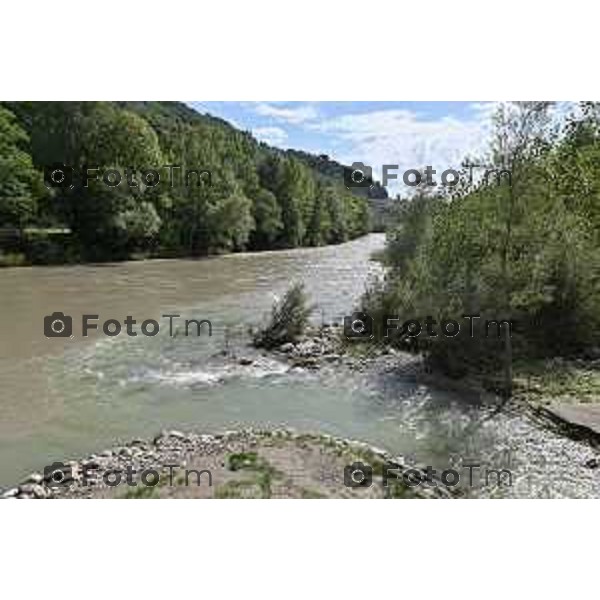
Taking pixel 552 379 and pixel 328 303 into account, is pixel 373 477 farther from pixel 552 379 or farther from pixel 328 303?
pixel 328 303

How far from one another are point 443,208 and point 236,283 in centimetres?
1785

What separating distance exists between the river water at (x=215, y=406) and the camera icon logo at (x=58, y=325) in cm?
27

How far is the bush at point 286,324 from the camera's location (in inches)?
832

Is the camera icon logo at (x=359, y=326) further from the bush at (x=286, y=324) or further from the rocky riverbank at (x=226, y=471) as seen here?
the rocky riverbank at (x=226, y=471)

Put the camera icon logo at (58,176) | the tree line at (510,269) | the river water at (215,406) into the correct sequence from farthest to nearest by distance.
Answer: the camera icon logo at (58,176) < the tree line at (510,269) < the river water at (215,406)

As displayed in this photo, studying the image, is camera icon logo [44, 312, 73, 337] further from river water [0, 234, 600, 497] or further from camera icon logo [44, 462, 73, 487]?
camera icon logo [44, 462, 73, 487]

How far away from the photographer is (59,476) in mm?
10594

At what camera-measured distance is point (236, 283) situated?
3800 centimetres

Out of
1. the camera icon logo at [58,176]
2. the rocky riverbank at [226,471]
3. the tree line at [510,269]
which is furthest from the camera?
the camera icon logo at [58,176]

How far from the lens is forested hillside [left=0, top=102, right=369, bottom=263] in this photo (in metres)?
46.6

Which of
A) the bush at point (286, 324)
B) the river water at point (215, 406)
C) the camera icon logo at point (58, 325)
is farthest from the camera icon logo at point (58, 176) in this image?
the bush at point (286, 324)

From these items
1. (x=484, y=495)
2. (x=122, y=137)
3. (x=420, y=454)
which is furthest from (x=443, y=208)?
(x=122, y=137)

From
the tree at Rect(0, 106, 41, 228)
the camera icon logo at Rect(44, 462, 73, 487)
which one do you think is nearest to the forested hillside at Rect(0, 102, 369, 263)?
the tree at Rect(0, 106, 41, 228)

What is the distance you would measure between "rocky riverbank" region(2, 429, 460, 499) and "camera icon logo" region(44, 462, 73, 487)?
0.01m
